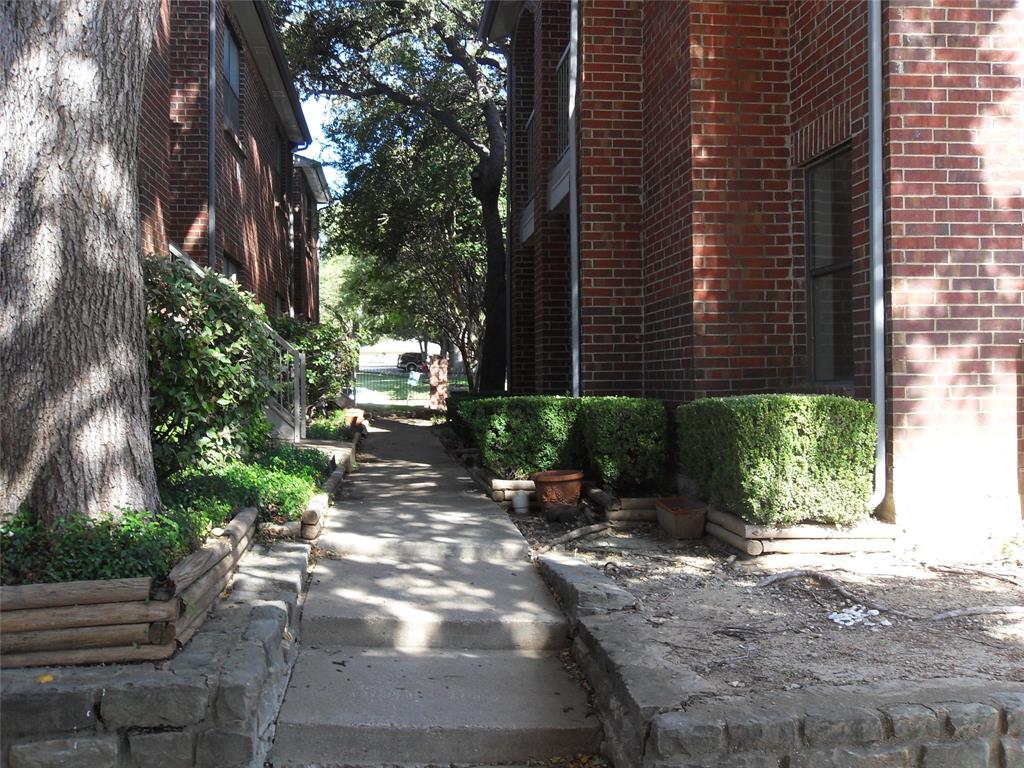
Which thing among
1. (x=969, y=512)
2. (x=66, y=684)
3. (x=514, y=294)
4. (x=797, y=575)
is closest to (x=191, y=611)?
(x=66, y=684)

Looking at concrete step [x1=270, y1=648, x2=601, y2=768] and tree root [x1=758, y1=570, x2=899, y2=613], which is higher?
tree root [x1=758, y1=570, x2=899, y2=613]

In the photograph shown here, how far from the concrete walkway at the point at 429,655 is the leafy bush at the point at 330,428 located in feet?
16.9

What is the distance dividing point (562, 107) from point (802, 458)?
698 centimetres

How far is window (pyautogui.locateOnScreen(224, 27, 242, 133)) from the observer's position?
524 inches

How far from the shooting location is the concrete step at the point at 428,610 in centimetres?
482

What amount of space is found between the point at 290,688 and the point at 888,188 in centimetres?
469

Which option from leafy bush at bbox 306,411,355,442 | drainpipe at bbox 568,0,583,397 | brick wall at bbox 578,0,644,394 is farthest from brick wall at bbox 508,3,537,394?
brick wall at bbox 578,0,644,394

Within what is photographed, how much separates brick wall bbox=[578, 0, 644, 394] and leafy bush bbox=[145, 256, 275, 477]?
3749mm

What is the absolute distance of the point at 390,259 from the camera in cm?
2355

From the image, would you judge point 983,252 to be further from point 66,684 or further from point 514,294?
point 514,294

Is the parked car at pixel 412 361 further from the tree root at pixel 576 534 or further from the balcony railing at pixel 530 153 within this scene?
the tree root at pixel 576 534

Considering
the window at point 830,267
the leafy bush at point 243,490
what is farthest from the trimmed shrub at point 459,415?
the window at point 830,267

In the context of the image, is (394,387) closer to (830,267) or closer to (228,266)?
(228,266)

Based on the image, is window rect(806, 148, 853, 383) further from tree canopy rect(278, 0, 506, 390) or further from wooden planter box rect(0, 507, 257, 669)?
tree canopy rect(278, 0, 506, 390)
